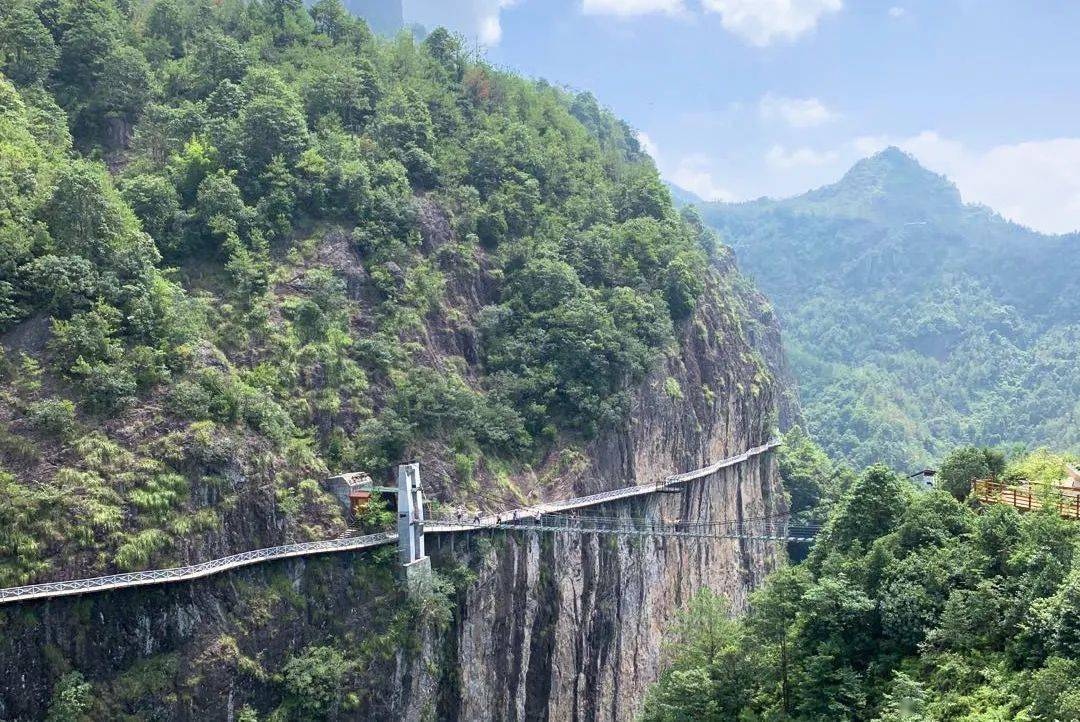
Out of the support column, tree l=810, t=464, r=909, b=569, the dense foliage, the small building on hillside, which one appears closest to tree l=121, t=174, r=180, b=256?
the small building on hillside

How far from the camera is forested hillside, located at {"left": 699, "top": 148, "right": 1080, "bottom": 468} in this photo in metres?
125

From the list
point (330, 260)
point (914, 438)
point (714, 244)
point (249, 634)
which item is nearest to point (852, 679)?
point (249, 634)

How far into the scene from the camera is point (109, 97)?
1599 inches

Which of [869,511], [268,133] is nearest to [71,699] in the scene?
[869,511]

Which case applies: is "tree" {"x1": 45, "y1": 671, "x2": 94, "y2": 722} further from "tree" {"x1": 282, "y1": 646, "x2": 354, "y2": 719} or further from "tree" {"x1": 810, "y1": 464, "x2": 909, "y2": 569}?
"tree" {"x1": 810, "y1": 464, "x2": 909, "y2": 569}

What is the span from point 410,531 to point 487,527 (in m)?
3.75

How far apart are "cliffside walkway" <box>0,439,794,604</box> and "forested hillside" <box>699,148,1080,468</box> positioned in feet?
245

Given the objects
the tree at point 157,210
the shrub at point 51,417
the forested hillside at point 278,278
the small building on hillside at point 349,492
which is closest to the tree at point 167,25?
the forested hillside at point 278,278

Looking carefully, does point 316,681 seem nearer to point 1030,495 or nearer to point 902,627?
point 902,627

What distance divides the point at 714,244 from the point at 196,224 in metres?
75.2

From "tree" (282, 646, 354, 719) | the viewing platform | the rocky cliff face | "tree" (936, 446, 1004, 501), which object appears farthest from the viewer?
"tree" (282, 646, 354, 719)

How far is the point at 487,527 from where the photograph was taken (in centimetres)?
3356

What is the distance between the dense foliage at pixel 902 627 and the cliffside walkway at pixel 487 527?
552 cm

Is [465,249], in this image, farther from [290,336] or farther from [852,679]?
[852,679]
